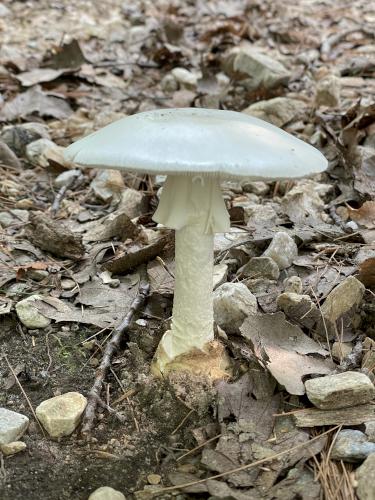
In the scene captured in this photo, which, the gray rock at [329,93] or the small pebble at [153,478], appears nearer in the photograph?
the small pebble at [153,478]

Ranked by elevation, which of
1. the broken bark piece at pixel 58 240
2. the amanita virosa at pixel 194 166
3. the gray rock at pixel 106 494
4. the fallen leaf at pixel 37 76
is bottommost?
the fallen leaf at pixel 37 76

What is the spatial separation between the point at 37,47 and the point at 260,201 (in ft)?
13.0

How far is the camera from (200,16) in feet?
26.2

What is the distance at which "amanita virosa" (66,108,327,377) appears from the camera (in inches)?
60.3

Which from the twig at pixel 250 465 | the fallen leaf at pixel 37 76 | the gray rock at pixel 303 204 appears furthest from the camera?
the fallen leaf at pixel 37 76

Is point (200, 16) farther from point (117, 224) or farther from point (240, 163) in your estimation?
point (240, 163)

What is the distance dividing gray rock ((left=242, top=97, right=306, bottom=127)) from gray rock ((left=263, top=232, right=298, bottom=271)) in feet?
5.81

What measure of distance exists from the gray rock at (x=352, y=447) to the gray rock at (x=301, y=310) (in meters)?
0.57

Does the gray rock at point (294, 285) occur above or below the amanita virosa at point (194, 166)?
below

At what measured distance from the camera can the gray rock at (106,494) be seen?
1727mm

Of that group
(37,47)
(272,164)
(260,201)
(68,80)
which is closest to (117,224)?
(260,201)

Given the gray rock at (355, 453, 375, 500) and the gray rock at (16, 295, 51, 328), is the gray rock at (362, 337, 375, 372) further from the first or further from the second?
the gray rock at (16, 295, 51, 328)

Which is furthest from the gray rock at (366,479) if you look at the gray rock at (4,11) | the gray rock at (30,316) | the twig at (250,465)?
the gray rock at (4,11)

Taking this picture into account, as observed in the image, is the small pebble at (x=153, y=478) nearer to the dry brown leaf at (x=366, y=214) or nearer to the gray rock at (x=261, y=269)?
the gray rock at (x=261, y=269)
